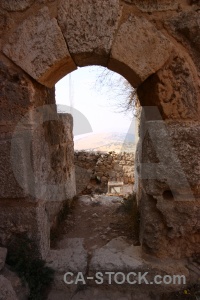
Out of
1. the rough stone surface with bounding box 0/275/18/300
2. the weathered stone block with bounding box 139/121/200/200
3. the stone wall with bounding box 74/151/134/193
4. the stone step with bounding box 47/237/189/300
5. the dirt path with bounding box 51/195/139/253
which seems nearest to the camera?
the rough stone surface with bounding box 0/275/18/300

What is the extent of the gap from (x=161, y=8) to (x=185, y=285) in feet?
6.72

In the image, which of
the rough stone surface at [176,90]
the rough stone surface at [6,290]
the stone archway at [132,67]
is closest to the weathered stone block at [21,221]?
the stone archway at [132,67]

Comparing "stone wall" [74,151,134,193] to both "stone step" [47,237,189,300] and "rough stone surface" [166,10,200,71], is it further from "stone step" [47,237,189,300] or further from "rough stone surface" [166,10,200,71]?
"rough stone surface" [166,10,200,71]

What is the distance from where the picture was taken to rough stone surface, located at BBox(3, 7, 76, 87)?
183 cm

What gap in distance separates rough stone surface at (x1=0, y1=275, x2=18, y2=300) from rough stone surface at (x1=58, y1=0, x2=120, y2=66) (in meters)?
1.66

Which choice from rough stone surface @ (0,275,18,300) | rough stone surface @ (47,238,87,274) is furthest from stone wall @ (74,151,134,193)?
rough stone surface @ (0,275,18,300)

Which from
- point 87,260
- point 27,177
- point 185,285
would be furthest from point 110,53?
point 185,285

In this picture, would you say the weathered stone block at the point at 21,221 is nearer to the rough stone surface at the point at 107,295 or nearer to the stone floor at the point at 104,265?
the stone floor at the point at 104,265

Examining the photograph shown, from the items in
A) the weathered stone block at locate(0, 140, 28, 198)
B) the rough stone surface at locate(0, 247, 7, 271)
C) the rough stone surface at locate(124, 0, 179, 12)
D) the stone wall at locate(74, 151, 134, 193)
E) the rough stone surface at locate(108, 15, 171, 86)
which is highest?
the rough stone surface at locate(124, 0, 179, 12)

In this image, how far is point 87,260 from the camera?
2145 mm

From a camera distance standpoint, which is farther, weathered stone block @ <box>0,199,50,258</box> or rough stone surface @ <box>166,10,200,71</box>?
weathered stone block @ <box>0,199,50,258</box>

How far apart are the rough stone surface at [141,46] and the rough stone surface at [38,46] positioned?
1.32 ft

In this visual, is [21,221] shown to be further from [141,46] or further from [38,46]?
[141,46]

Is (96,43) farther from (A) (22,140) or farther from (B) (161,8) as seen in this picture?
(A) (22,140)
